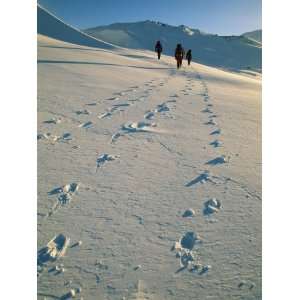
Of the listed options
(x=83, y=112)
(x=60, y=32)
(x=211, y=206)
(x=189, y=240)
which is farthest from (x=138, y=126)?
(x=60, y=32)

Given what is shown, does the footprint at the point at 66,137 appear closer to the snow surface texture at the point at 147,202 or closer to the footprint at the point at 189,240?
the snow surface texture at the point at 147,202

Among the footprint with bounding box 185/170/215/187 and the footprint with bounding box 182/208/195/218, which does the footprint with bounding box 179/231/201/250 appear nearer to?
the footprint with bounding box 182/208/195/218

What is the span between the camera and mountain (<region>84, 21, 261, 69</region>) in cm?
5306

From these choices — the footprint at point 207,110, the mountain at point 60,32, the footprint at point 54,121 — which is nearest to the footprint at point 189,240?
the footprint at point 54,121

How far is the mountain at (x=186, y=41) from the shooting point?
2089 inches

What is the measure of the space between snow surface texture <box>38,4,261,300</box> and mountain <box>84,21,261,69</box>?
48.3 metres

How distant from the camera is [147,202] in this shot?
89.7 inches

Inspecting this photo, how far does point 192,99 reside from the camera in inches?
230

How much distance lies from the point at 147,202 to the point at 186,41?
6334 cm

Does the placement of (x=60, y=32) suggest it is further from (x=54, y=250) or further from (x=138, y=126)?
(x=54, y=250)
